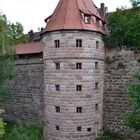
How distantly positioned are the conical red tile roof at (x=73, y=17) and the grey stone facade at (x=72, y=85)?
1.52 ft

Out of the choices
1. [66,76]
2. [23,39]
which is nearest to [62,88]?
[66,76]

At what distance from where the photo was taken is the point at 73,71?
23734 millimetres

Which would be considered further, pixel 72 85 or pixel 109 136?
pixel 109 136

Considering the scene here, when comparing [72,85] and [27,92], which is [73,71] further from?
[27,92]

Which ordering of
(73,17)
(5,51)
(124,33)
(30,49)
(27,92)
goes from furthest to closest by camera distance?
1. (27,92)
2. (30,49)
3. (124,33)
4. (5,51)
5. (73,17)

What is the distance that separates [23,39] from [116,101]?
1849 centimetres

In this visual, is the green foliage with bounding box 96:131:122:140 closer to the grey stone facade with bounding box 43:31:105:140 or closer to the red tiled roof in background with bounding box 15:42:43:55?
the grey stone facade with bounding box 43:31:105:140

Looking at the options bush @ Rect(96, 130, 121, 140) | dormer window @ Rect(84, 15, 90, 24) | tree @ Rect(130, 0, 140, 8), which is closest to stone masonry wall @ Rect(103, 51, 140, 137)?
bush @ Rect(96, 130, 121, 140)

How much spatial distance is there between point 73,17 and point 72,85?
5.23 m

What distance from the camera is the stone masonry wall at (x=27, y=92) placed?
2852 centimetres

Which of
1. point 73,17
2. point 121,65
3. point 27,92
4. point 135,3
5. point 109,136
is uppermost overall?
point 135,3

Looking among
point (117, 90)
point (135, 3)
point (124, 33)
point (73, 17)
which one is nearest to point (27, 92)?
point (117, 90)

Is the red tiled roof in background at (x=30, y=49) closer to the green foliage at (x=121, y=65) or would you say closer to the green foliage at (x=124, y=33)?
the green foliage at (x=124, y=33)

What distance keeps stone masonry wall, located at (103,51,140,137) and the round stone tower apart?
1.50 m
